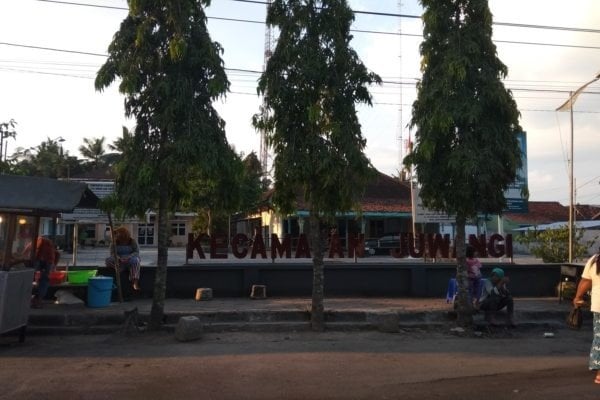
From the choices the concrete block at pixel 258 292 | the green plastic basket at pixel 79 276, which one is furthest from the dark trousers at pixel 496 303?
the green plastic basket at pixel 79 276

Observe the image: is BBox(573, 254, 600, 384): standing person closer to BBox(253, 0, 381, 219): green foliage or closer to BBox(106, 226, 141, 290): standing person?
BBox(253, 0, 381, 219): green foliage

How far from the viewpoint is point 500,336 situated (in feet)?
34.8

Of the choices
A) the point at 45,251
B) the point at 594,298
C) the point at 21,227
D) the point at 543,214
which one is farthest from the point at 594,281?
the point at 543,214

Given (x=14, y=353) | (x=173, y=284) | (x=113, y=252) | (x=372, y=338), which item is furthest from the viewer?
(x=173, y=284)

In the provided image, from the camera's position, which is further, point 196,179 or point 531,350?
point 196,179

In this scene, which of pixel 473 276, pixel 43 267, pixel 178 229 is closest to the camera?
pixel 43 267

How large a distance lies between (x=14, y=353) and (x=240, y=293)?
619 centimetres

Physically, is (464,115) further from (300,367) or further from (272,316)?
(300,367)

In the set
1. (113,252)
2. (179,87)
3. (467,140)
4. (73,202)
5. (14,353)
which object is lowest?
(14,353)

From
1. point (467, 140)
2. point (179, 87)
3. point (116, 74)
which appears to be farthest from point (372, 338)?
point (116, 74)

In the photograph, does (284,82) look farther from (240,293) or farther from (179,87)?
(240,293)

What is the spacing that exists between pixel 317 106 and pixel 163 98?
111 inches

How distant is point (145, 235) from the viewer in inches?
2127

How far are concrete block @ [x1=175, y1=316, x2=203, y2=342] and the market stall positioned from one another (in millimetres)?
2498
